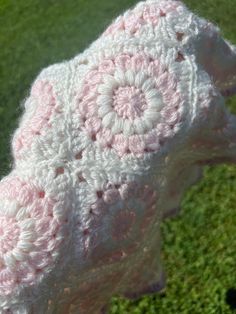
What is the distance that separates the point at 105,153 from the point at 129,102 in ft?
0.30

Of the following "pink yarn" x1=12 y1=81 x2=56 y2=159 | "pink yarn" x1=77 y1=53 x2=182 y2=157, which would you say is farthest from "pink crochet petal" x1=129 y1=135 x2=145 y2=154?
"pink yarn" x1=12 y1=81 x2=56 y2=159

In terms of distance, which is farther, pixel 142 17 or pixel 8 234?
pixel 142 17

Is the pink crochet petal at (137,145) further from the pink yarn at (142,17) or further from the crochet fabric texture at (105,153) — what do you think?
the pink yarn at (142,17)

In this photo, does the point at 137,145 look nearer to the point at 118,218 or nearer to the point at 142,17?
the point at 118,218

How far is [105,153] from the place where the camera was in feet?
3.25

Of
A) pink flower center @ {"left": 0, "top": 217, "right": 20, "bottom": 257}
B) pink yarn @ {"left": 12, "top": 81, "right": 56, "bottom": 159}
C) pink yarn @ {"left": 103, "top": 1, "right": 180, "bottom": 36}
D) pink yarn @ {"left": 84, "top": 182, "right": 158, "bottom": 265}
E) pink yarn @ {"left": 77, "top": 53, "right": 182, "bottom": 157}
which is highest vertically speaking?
pink yarn @ {"left": 103, "top": 1, "right": 180, "bottom": 36}

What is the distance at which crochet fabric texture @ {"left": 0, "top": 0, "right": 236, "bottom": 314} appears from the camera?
0.95m

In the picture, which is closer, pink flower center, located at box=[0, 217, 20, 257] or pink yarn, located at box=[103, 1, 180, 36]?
pink flower center, located at box=[0, 217, 20, 257]

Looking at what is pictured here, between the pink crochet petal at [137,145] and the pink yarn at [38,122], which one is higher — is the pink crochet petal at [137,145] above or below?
below

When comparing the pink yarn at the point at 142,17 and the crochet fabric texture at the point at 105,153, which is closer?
the crochet fabric texture at the point at 105,153

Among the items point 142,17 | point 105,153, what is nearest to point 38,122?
point 105,153

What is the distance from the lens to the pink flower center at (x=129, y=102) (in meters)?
1.02

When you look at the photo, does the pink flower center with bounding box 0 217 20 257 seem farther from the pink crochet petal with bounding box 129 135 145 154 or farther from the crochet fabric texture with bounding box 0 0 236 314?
the pink crochet petal with bounding box 129 135 145 154

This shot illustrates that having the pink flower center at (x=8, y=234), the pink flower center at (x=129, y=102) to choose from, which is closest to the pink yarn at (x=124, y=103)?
the pink flower center at (x=129, y=102)
